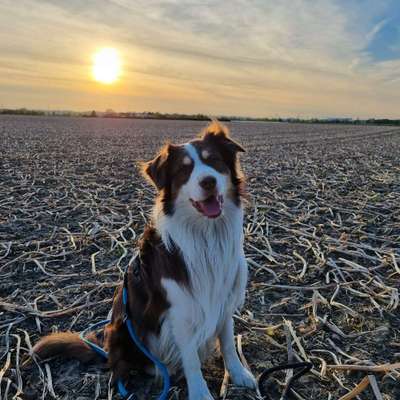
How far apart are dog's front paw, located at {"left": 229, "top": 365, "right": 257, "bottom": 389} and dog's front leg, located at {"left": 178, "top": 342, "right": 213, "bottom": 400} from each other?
275 millimetres

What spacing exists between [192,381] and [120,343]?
2.13 ft

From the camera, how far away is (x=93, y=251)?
235 inches

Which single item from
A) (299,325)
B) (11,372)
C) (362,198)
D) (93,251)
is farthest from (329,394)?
(362,198)

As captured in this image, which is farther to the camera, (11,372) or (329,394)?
(11,372)

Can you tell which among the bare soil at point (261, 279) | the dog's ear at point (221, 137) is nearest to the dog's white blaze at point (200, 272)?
the dog's ear at point (221, 137)

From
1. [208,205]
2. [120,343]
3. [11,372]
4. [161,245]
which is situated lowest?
[11,372]

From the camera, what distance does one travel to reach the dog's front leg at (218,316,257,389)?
10.7ft

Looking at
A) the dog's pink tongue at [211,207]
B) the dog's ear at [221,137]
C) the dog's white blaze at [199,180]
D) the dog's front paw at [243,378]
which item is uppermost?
the dog's ear at [221,137]

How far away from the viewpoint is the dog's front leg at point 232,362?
128 inches

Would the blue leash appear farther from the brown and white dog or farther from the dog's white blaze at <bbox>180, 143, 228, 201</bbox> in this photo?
the dog's white blaze at <bbox>180, 143, 228, 201</bbox>

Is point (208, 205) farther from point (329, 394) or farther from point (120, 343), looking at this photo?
point (329, 394)

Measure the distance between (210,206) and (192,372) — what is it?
1.27 meters

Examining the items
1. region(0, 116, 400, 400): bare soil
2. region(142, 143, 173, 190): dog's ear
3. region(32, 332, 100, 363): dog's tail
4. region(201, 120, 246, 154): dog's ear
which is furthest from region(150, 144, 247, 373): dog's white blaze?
region(32, 332, 100, 363): dog's tail

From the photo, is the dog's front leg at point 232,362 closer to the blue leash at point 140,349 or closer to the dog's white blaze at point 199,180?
the blue leash at point 140,349
